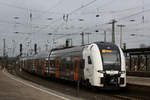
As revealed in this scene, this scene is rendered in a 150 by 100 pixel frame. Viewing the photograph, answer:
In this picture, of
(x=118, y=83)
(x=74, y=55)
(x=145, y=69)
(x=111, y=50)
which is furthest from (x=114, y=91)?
(x=145, y=69)

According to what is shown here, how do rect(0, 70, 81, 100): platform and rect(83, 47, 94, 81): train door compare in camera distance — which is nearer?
rect(0, 70, 81, 100): platform

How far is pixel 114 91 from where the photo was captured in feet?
59.1

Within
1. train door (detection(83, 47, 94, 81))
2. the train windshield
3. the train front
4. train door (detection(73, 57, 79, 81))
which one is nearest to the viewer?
the train front

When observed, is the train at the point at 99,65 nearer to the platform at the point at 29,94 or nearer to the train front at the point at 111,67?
the train front at the point at 111,67

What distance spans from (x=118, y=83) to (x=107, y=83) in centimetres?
74

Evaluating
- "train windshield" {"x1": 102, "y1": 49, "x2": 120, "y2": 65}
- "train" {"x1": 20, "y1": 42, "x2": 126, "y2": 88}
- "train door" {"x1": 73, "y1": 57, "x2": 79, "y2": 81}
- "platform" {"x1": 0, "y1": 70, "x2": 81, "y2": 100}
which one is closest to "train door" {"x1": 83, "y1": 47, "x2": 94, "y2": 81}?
"train" {"x1": 20, "y1": 42, "x2": 126, "y2": 88}

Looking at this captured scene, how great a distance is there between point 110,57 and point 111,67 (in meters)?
0.75

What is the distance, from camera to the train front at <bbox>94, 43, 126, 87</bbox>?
1620 cm

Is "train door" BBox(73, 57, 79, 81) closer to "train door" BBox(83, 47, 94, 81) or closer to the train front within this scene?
"train door" BBox(83, 47, 94, 81)

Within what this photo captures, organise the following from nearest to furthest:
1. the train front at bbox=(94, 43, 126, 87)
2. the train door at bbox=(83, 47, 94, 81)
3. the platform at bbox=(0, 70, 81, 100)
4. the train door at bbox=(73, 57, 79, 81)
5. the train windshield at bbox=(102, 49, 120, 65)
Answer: the platform at bbox=(0, 70, 81, 100)
the train front at bbox=(94, 43, 126, 87)
the train windshield at bbox=(102, 49, 120, 65)
the train door at bbox=(83, 47, 94, 81)
the train door at bbox=(73, 57, 79, 81)

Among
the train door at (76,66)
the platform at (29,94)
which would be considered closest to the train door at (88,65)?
the train door at (76,66)

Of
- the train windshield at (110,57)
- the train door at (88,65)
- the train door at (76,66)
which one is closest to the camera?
the train windshield at (110,57)

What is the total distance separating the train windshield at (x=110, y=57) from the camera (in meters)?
16.7

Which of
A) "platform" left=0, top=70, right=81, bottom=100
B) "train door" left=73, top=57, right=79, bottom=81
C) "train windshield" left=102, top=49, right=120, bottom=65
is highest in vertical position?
"train windshield" left=102, top=49, right=120, bottom=65
